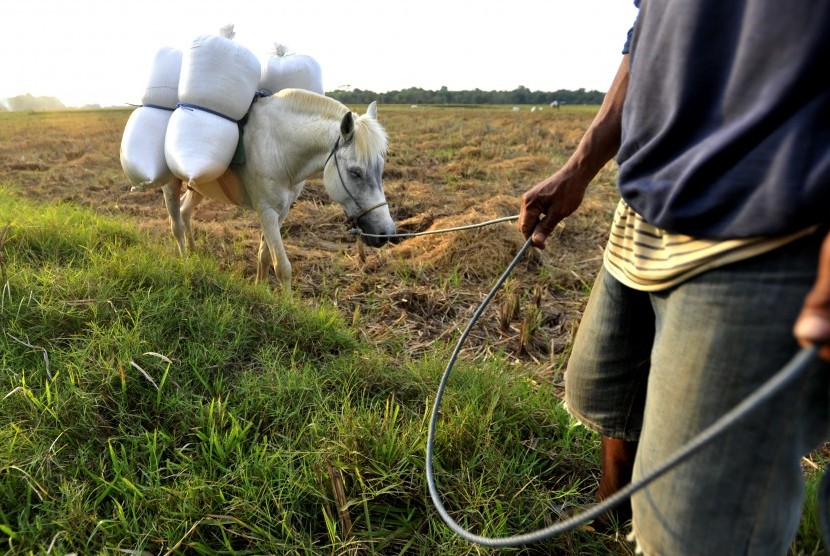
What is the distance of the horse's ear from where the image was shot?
340 cm

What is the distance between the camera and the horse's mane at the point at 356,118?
3502mm

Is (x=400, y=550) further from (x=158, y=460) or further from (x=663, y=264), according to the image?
(x=663, y=264)

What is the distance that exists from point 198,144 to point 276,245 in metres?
0.94

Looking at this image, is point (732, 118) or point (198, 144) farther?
point (198, 144)

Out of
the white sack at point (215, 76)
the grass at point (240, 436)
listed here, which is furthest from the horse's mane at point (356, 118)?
the grass at point (240, 436)

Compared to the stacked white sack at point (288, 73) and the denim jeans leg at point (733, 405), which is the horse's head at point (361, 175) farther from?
the denim jeans leg at point (733, 405)

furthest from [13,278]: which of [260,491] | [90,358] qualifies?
[260,491]

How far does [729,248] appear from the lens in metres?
0.86

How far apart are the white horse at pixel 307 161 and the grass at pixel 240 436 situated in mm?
1046

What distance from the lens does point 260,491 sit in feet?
5.62

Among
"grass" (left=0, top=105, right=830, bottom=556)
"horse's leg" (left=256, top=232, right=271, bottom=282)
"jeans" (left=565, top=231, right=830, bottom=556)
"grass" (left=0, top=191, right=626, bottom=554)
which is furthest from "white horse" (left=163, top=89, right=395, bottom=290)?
"jeans" (left=565, top=231, right=830, bottom=556)

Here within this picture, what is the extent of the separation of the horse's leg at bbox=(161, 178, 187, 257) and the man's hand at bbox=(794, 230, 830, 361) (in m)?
4.68

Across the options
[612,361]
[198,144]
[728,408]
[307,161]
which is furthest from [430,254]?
[728,408]

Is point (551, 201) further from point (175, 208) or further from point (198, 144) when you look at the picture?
point (175, 208)
